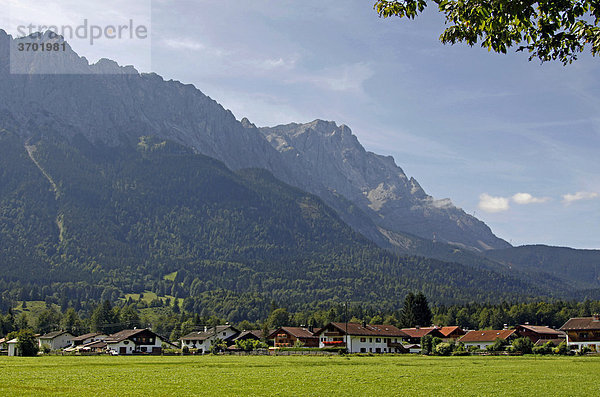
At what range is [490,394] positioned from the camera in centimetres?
3209

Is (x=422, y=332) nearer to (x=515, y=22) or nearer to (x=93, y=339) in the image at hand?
(x=93, y=339)

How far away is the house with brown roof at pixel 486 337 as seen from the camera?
13191 centimetres

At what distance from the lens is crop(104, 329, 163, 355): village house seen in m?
132

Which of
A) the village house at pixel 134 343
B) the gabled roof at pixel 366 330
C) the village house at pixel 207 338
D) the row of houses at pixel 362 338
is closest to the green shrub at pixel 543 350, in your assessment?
the row of houses at pixel 362 338

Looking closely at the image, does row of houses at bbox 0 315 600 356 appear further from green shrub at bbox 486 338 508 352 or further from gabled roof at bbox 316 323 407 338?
green shrub at bbox 486 338 508 352

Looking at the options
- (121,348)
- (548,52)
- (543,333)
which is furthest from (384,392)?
(543,333)

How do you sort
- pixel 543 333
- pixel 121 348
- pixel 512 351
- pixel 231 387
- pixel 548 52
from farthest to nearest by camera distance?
pixel 543 333, pixel 121 348, pixel 512 351, pixel 231 387, pixel 548 52

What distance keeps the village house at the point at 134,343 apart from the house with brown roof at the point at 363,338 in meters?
36.9

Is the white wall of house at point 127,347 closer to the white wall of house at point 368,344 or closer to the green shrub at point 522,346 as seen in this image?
the white wall of house at point 368,344

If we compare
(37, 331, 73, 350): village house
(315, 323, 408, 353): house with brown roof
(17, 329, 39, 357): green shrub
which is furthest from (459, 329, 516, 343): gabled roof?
(37, 331, 73, 350): village house

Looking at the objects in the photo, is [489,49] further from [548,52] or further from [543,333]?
[543,333]

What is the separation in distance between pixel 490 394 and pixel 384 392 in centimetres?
543

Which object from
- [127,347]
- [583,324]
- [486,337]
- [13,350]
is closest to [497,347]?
[486,337]

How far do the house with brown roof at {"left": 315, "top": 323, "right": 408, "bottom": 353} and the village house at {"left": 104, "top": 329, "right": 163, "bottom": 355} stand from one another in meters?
36.9
